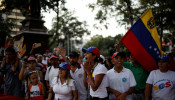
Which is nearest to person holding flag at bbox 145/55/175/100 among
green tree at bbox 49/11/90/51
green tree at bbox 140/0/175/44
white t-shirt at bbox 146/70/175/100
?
white t-shirt at bbox 146/70/175/100

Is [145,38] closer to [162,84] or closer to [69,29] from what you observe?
[162,84]

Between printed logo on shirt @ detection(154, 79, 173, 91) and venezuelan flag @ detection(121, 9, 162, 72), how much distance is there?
2.15 ft

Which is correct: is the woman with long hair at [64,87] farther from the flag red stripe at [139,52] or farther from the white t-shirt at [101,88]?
the flag red stripe at [139,52]

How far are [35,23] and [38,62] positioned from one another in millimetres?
4692

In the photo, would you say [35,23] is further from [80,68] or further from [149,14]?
[149,14]

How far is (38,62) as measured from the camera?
6707 mm

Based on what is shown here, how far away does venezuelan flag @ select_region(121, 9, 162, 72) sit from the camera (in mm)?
4293

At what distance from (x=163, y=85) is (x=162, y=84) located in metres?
0.03

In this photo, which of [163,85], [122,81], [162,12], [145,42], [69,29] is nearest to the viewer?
[122,81]

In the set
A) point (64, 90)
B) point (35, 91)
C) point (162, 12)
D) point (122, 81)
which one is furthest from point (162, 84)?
point (162, 12)

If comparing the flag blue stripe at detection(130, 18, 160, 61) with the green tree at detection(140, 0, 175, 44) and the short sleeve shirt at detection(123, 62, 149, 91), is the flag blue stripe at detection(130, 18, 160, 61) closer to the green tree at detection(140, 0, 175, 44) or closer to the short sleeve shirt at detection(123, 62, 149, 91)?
Result: the short sleeve shirt at detection(123, 62, 149, 91)

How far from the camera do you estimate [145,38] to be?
14.5 feet

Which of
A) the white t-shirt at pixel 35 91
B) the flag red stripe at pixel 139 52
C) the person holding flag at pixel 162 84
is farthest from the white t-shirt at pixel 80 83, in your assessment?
the person holding flag at pixel 162 84

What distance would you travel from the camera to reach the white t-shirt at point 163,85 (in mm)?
3562
